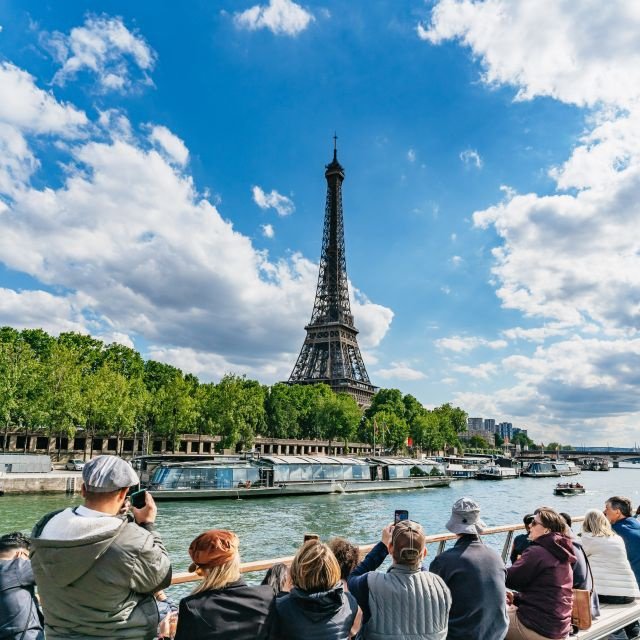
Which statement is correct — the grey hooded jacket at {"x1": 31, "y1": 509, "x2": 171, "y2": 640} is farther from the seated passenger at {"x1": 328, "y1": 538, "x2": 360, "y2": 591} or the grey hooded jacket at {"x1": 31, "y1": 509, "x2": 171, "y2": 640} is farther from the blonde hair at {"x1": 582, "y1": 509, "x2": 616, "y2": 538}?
the blonde hair at {"x1": 582, "y1": 509, "x2": 616, "y2": 538}

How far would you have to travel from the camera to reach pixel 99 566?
3273mm

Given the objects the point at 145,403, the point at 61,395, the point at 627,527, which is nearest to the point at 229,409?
the point at 145,403

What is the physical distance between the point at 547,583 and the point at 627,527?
3.09m

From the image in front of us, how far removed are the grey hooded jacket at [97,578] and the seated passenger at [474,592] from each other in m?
2.55

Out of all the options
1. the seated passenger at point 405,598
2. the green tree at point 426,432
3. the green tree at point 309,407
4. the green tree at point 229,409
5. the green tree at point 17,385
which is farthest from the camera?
the green tree at point 426,432

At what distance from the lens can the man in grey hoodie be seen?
10.5ft

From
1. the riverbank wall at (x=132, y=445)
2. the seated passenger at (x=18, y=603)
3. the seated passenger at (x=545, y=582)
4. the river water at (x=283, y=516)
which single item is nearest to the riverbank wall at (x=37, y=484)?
the river water at (x=283, y=516)

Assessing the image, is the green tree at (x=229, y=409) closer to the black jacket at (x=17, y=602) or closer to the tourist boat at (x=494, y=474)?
the tourist boat at (x=494, y=474)

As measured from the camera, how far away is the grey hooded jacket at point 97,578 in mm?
3211

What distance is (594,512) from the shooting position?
686 cm

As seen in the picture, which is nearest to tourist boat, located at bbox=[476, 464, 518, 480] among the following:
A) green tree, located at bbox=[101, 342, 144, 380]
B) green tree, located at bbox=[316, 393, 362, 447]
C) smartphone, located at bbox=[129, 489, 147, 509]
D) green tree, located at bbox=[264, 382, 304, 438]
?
green tree, located at bbox=[316, 393, 362, 447]

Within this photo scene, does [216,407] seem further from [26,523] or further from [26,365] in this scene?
[26,523]

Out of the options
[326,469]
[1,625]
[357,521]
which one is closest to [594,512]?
[1,625]

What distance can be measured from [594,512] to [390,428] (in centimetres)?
9756
